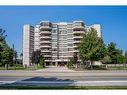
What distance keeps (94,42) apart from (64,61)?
71.7 m

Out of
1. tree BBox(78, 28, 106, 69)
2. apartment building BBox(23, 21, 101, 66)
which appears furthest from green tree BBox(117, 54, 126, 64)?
apartment building BBox(23, 21, 101, 66)

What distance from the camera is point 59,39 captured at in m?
128

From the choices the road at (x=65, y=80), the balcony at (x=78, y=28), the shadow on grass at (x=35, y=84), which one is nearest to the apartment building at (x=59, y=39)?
the balcony at (x=78, y=28)

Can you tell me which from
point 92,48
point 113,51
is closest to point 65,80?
point 92,48

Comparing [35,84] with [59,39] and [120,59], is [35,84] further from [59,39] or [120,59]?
[59,39]

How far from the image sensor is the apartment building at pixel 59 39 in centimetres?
11716

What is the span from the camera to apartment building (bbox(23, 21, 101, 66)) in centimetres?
11716

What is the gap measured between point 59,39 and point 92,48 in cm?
7623

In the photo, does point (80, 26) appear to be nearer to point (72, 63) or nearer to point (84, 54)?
point (72, 63)

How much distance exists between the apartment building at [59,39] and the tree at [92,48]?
59717 millimetres

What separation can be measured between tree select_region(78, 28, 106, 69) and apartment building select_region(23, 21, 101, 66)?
59.7m

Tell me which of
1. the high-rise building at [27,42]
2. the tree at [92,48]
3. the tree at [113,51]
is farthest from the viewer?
the high-rise building at [27,42]

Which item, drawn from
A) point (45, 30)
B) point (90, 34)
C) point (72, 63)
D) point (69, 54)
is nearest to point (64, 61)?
point (69, 54)

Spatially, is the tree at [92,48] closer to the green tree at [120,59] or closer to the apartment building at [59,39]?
the green tree at [120,59]
